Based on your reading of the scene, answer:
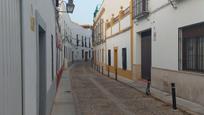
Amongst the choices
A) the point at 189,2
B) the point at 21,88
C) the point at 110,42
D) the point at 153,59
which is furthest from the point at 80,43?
the point at 21,88

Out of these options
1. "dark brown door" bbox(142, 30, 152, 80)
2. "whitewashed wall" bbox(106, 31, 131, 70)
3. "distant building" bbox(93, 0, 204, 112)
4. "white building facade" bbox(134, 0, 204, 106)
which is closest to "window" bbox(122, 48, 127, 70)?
"distant building" bbox(93, 0, 204, 112)

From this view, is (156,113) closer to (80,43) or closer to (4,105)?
(4,105)

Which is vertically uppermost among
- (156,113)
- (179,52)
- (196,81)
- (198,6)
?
(198,6)

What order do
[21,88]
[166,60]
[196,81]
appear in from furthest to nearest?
[166,60] → [196,81] → [21,88]

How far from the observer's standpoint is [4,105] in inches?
103

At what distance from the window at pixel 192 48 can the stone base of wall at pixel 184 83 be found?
0.33 metres

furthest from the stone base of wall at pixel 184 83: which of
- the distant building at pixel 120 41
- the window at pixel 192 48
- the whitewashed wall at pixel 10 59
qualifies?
the whitewashed wall at pixel 10 59

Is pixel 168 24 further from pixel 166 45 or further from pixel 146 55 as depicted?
pixel 146 55

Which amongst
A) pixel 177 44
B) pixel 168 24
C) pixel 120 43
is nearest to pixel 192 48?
pixel 177 44

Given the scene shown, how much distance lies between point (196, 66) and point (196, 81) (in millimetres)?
731

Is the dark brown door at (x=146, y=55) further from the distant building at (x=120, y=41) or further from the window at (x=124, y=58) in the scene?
the window at (x=124, y=58)

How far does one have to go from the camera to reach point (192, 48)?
42.5ft

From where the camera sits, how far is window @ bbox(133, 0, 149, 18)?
19.3 m

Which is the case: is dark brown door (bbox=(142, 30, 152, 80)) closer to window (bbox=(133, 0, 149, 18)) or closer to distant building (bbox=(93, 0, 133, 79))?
window (bbox=(133, 0, 149, 18))
